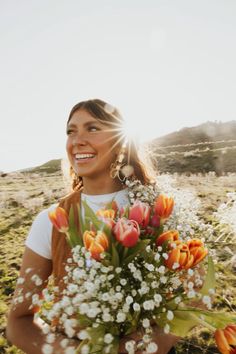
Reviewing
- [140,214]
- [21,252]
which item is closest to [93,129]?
[140,214]

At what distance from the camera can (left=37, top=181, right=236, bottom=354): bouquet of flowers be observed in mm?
1648

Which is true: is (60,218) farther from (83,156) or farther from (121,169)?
(121,169)

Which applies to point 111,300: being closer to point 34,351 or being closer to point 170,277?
point 170,277

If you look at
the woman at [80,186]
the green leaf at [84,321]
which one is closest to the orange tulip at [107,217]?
the green leaf at [84,321]

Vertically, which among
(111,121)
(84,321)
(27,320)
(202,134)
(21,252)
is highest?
(111,121)

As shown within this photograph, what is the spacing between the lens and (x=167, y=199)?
6.56 ft

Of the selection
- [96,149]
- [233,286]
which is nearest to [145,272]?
[96,149]

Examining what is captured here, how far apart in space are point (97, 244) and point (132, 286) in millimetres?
279

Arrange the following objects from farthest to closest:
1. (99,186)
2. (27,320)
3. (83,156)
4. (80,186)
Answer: (80,186) → (99,186) → (83,156) → (27,320)

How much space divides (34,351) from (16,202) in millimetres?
11641

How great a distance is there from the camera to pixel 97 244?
5.50 feet

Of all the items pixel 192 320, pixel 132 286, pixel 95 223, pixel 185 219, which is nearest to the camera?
pixel 132 286

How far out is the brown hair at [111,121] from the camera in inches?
121

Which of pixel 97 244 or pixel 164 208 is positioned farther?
pixel 164 208
